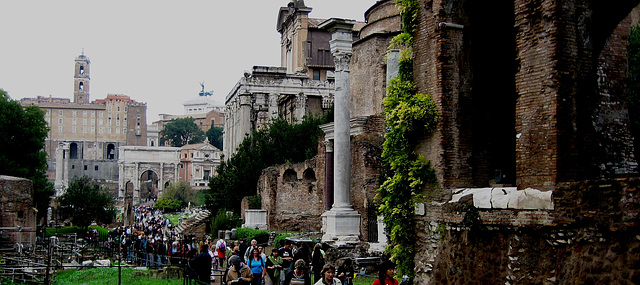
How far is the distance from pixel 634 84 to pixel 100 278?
12.9 m

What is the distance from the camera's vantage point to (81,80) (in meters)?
137

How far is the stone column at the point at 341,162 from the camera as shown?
1841 cm

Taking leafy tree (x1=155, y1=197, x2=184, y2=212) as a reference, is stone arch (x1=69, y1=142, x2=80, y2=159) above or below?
above

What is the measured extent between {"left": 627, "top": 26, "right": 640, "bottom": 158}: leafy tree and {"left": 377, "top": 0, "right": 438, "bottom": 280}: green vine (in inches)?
185

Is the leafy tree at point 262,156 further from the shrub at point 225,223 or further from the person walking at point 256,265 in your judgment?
the person walking at point 256,265

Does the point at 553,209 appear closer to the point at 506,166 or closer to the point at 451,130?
the point at 451,130

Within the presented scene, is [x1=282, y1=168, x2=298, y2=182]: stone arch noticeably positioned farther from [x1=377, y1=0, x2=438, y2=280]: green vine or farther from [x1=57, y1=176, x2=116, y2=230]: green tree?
[x1=57, y1=176, x2=116, y2=230]: green tree

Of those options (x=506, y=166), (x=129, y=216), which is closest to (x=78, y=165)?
(x=129, y=216)

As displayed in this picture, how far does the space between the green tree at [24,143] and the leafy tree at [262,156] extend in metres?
10.2

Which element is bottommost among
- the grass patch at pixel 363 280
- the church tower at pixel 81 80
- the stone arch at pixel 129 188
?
the grass patch at pixel 363 280

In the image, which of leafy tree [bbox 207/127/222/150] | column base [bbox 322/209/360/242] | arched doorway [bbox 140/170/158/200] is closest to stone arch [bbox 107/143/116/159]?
leafy tree [bbox 207/127/222/150]

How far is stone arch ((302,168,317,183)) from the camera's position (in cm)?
2822

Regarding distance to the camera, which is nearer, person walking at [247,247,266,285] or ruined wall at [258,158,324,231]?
person walking at [247,247,266,285]

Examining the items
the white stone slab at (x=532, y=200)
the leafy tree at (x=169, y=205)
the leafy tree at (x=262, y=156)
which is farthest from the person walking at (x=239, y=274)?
the leafy tree at (x=169, y=205)
